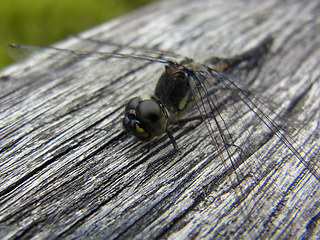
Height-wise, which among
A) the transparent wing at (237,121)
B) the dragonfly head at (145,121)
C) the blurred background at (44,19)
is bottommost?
the transparent wing at (237,121)

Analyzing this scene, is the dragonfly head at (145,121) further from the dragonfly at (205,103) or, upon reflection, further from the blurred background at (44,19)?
the blurred background at (44,19)

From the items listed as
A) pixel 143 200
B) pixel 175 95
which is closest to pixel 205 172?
pixel 143 200

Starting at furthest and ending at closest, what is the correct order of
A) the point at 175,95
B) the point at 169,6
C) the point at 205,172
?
the point at 169,6 → the point at 175,95 → the point at 205,172

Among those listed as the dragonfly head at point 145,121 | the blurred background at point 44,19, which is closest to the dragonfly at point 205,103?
the dragonfly head at point 145,121

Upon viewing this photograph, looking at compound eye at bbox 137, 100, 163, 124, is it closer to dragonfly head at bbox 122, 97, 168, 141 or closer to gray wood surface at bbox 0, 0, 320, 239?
dragonfly head at bbox 122, 97, 168, 141

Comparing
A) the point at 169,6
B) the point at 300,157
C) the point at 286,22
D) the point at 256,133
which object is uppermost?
the point at 169,6

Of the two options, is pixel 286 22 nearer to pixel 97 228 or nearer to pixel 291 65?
pixel 291 65
